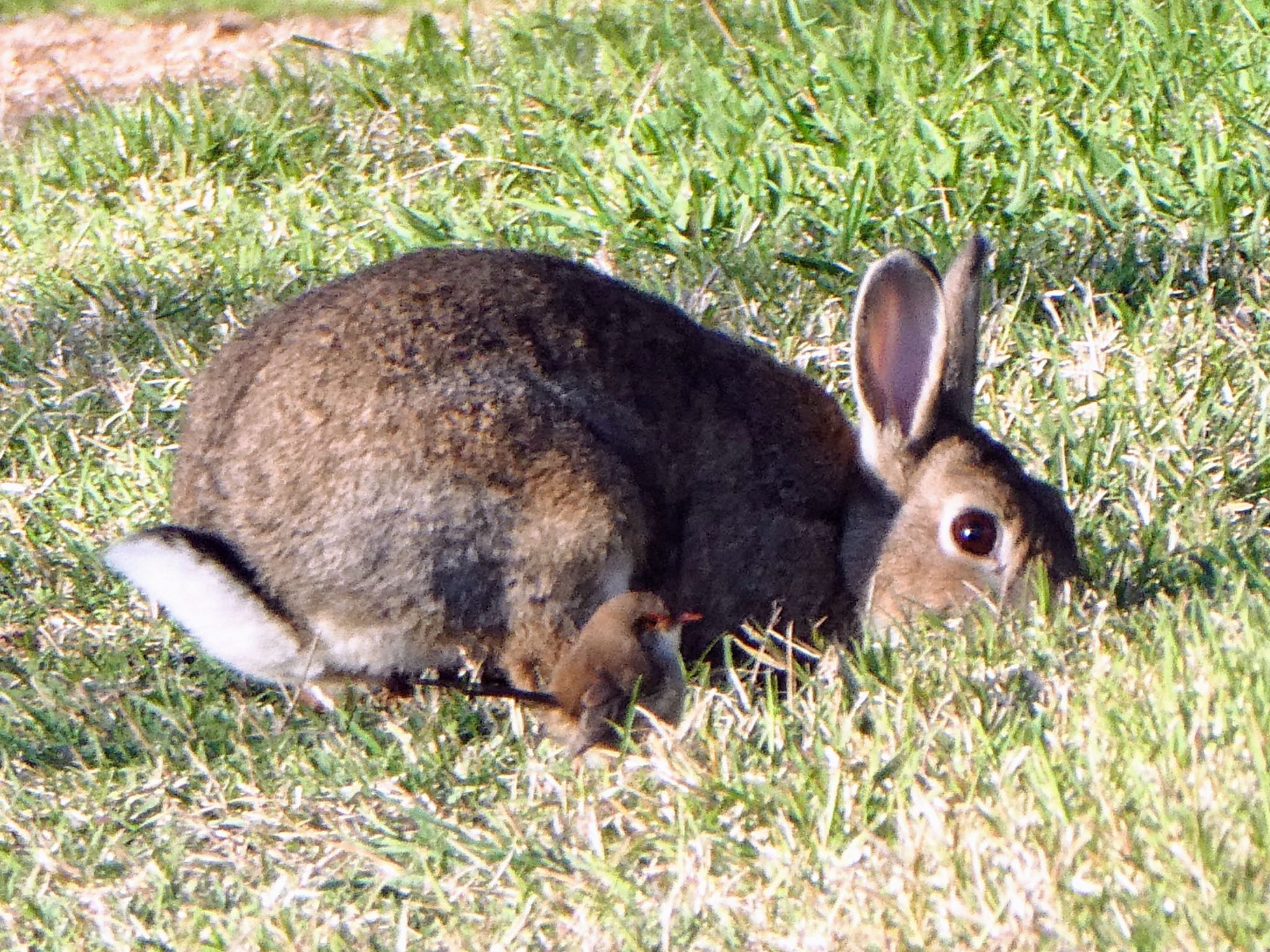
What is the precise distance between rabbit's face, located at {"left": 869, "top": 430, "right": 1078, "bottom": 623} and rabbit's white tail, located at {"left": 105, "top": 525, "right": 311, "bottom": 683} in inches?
50.8

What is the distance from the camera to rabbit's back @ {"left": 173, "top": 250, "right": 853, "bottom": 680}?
385 cm

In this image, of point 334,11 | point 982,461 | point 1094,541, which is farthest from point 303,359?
point 334,11

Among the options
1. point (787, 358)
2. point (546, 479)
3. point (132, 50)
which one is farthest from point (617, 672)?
point (132, 50)

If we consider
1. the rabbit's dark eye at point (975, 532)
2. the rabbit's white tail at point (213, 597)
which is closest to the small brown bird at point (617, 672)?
the rabbit's white tail at point (213, 597)

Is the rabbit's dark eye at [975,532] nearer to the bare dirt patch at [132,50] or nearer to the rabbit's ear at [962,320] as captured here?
the rabbit's ear at [962,320]

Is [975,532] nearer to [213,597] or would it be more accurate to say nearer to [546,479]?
[546,479]

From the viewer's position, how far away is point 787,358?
503cm

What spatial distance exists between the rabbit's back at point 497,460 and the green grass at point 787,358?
30 cm

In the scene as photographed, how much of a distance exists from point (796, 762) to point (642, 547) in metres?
0.88

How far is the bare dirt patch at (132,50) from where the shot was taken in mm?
7086

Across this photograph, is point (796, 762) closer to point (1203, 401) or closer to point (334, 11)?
point (1203, 401)

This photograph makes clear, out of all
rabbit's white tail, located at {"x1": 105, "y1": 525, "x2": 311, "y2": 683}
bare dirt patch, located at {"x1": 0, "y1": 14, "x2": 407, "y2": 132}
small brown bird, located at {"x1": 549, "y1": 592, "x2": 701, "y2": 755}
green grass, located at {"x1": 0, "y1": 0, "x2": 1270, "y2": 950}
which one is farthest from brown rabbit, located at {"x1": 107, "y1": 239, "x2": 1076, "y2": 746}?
bare dirt patch, located at {"x1": 0, "y1": 14, "x2": 407, "y2": 132}

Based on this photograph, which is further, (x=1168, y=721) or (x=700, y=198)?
(x=700, y=198)

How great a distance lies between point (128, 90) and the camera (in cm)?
707
